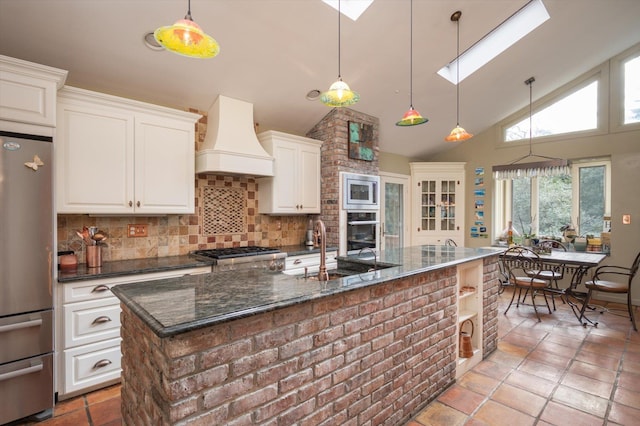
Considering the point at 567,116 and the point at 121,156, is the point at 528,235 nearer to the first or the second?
the point at 567,116

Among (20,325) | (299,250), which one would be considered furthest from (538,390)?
(20,325)

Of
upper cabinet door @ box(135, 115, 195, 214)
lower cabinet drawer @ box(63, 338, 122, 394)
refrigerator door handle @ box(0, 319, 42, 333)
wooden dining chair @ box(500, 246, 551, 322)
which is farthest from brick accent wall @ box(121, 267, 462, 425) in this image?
wooden dining chair @ box(500, 246, 551, 322)

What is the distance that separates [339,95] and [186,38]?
3.52 ft

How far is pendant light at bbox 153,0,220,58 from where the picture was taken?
1480 millimetres

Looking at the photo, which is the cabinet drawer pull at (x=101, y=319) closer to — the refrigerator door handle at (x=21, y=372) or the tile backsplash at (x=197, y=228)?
the refrigerator door handle at (x=21, y=372)

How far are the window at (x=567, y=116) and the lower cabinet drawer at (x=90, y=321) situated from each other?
6.21 meters

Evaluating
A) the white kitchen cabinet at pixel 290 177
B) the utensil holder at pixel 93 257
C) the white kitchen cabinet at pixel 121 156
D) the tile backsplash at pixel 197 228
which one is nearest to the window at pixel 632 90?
the white kitchen cabinet at pixel 290 177

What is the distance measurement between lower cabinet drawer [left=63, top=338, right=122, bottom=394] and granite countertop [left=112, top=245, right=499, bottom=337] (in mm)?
1283

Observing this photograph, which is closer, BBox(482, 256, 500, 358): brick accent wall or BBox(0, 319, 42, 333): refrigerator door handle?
BBox(0, 319, 42, 333): refrigerator door handle

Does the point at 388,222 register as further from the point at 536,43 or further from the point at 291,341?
the point at 291,341

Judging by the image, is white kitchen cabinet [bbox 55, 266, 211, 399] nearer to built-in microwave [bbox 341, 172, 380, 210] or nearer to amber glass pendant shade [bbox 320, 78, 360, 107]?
amber glass pendant shade [bbox 320, 78, 360, 107]

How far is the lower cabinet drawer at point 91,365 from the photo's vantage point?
2285 mm

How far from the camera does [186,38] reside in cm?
154

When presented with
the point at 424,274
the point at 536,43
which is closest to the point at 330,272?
the point at 424,274
